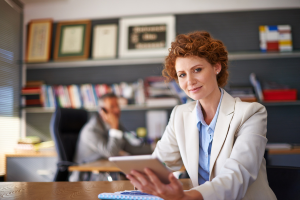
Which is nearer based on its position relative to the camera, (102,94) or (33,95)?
(102,94)

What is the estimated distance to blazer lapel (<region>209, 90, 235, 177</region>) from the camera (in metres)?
1.16

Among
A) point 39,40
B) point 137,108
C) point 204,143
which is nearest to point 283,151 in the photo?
point 137,108

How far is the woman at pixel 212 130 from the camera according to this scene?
3.23 feet

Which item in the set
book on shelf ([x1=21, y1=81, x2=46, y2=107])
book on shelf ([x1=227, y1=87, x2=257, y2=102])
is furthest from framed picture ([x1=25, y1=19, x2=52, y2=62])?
book on shelf ([x1=227, y1=87, x2=257, y2=102])

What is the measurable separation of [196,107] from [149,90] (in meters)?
1.93

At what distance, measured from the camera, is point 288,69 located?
3258mm

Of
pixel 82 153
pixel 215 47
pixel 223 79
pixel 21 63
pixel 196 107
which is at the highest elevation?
pixel 21 63

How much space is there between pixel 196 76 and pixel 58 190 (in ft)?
2.64

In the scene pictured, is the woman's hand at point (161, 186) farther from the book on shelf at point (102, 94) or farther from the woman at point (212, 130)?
the book on shelf at point (102, 94)

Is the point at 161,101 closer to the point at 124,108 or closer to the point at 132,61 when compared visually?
the point at 124,108

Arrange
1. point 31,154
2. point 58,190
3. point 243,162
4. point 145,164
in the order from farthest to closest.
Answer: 1. point 31,154
2. point 58,190
3. point 243,162
4. point 145,164

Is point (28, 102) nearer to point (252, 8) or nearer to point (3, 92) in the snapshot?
point (3, 92)

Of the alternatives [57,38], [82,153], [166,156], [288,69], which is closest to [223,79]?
[166,156]

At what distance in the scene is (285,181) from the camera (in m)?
1.19
